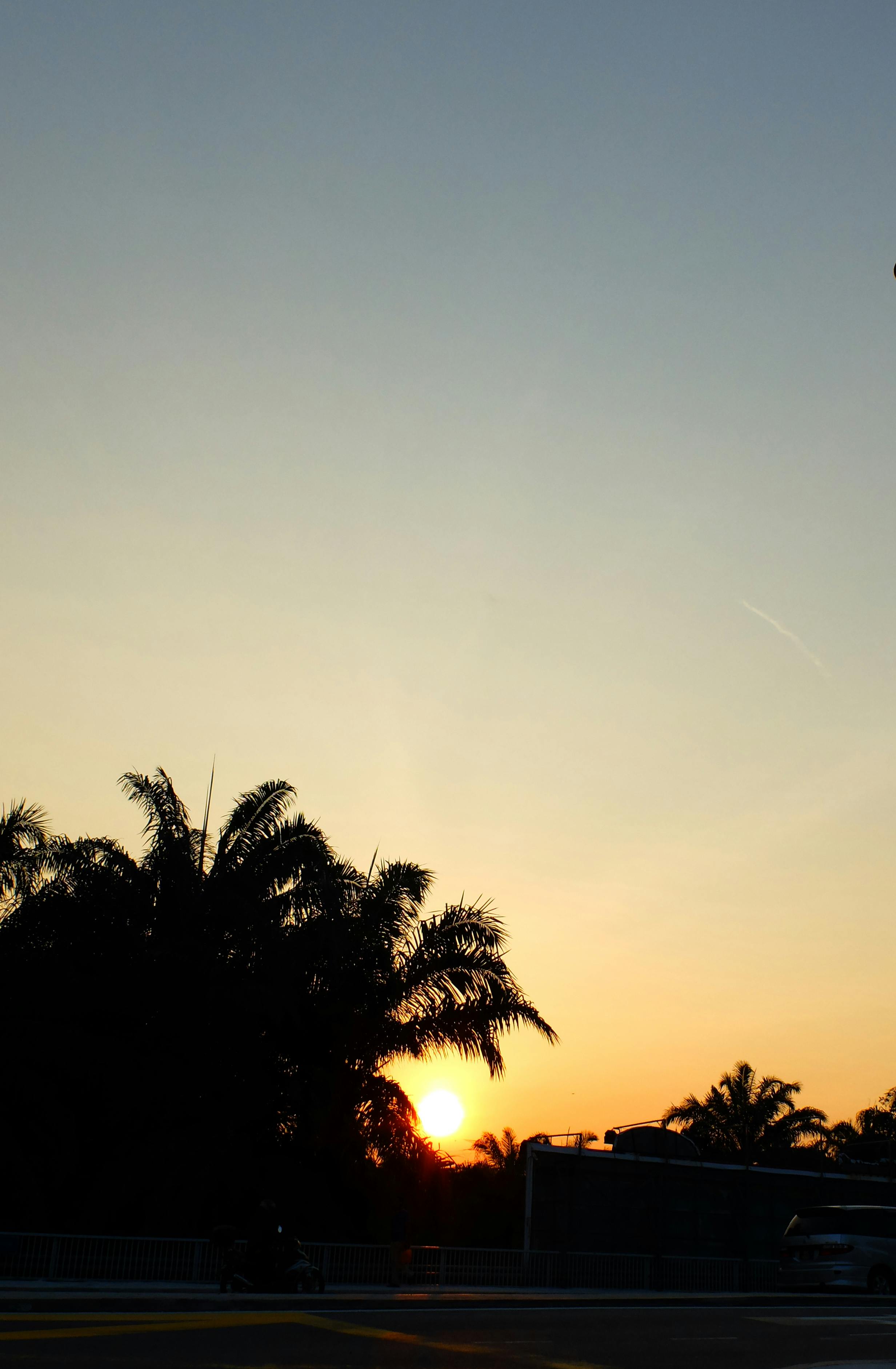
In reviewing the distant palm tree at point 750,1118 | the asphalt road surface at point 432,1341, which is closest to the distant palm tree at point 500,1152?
the distant palm tree at point 750,1118

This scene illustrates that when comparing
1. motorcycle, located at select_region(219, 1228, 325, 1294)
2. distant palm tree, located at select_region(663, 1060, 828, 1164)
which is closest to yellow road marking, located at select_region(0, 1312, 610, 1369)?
motorcycle, located at select_region(219, 1228, 325, 1294)

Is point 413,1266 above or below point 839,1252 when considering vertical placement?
below

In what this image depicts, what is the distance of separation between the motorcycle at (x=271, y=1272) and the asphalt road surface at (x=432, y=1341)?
1.33m

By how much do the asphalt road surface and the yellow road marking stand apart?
34 millimetres

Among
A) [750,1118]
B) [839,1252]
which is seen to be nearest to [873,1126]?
[750,1118]

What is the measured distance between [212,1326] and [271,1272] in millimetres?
4339

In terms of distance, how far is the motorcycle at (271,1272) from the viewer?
16688 mm

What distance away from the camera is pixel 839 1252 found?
2195 cm

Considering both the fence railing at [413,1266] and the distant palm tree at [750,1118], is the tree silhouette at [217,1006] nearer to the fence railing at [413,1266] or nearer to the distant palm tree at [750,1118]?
the fence railing at [413,1266]

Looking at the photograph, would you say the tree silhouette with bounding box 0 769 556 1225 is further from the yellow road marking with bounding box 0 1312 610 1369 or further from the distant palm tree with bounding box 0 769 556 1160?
the yellow road marking with bounding box 0 1312 610 1369

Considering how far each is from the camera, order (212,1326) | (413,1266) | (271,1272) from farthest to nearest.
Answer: (413,1266) < (271,1272) < (212,1326)

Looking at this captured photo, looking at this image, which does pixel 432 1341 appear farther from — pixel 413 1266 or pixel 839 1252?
pixel 839 1252

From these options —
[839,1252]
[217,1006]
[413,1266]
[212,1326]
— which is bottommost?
[413,1266]

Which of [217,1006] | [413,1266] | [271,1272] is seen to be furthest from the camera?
[217,1006]
